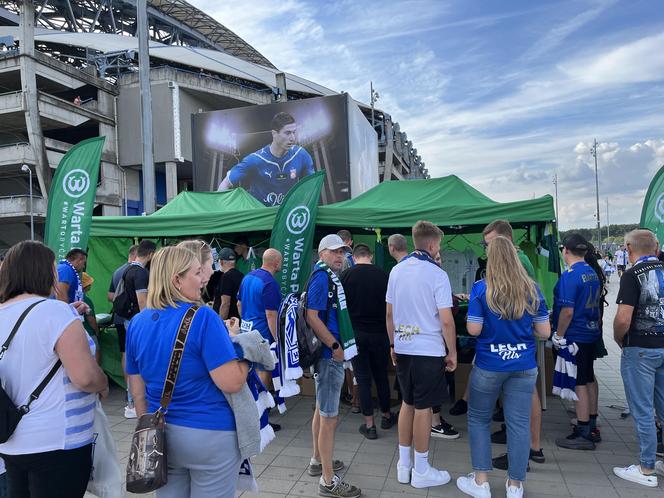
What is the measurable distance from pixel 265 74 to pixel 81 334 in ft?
135

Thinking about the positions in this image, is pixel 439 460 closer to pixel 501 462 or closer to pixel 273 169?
pixel 501 462

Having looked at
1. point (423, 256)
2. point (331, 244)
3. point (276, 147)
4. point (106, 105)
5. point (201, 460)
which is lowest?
point (201, 460)

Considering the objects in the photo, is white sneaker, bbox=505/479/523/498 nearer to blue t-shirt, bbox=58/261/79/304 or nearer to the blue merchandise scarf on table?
the blue merchandise scarf on table

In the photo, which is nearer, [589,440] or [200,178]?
[589,440]

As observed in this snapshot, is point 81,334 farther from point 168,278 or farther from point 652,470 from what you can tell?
point 652,470

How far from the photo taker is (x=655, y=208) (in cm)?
509

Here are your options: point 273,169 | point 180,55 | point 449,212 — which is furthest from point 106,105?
point 449,212

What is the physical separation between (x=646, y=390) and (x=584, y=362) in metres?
0.72

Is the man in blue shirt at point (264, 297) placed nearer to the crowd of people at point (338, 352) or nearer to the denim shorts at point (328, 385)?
the crowd of people at point (338, 352)

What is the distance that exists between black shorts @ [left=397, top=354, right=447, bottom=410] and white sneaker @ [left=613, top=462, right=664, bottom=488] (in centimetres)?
150

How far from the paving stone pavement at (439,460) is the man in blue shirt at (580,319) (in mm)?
301

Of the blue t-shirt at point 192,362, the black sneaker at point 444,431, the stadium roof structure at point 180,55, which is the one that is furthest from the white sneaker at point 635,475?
the stadium roof structure at point 180,55

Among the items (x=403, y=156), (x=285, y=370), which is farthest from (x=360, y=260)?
(x=403, y=156)

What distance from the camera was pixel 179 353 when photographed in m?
1.80
